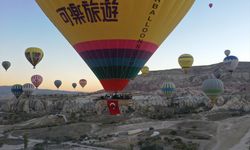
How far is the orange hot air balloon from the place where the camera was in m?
28.9

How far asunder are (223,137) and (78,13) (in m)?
27.0

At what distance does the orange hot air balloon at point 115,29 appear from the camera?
28.9m

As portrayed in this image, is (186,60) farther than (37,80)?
No

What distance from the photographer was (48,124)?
79.2m

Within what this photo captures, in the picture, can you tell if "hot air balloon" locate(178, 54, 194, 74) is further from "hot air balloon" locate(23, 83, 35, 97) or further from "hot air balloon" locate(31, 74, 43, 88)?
"hot air balloon" locate(23, 83, 35, 97)

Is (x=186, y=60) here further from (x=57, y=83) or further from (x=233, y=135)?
(x=233, y=135)

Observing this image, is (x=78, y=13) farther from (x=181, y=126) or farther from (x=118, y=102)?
(x=181, y=126)

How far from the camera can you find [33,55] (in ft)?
269

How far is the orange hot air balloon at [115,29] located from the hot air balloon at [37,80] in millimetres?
81608

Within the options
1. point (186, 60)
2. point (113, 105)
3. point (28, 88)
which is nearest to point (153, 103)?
point (186, 60)

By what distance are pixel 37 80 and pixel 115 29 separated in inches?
3392

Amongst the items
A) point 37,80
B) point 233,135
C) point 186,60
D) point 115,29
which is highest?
point 186,60

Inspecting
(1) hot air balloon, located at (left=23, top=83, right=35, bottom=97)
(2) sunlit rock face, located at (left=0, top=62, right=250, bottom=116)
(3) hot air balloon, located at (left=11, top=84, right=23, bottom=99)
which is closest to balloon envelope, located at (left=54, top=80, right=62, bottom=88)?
(2) sunlit rock face, located at (left=0, top=62, right=250, bottom=116)

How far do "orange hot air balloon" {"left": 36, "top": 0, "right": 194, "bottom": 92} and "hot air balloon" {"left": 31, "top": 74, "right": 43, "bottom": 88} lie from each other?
3213 inches
